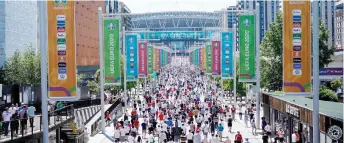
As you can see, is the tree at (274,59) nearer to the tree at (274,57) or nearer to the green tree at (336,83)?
the tree at (274,57)

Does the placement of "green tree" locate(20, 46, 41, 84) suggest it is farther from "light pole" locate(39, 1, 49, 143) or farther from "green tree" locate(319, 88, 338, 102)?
"light pole" locate(39, 1, 49, 143)

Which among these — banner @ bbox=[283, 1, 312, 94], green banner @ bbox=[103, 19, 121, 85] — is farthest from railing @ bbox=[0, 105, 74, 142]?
green banner @ bbox=[103, 19, 121, 85]

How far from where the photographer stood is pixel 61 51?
1662cm

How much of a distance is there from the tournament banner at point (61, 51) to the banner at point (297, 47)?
6.30m

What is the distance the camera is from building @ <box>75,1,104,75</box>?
80544mm

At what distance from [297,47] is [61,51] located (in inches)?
275

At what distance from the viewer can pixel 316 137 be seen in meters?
14.6

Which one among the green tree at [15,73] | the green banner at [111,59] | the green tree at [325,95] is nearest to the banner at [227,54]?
the green tree at [325,95]

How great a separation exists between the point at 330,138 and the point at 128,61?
2927 cm

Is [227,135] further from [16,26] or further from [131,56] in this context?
[16,26]

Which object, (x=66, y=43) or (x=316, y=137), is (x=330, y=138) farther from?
(x=66, y=43)

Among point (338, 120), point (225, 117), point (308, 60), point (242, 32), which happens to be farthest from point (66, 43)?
point (225, 117)

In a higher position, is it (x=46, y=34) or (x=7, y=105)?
(x=46, y=34)

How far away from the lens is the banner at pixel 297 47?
15484 mm
